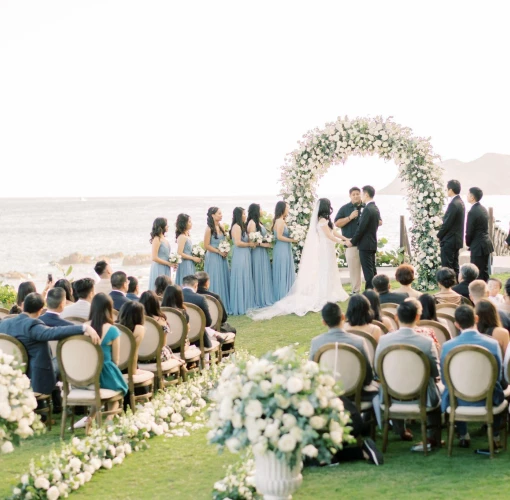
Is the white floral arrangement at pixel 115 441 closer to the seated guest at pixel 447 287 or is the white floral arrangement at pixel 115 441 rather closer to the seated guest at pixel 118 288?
the seated guest at pixel 118 288

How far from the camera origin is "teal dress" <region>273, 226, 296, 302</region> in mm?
14516

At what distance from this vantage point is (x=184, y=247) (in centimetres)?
1332

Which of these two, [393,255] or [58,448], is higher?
[393,255]

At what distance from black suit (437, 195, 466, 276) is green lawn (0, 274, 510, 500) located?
21.4ft

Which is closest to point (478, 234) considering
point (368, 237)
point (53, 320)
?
point (368, 237)

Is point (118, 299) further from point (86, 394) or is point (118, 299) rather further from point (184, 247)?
point (184, 247)

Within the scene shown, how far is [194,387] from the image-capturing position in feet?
27.8

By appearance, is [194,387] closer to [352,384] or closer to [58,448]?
[58,448]

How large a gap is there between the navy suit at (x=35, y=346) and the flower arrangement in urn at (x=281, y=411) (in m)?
3.01

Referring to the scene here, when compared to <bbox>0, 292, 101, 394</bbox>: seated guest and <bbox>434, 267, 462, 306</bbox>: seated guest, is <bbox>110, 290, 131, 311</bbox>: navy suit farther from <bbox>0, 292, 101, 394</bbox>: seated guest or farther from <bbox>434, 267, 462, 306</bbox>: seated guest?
<bbox>434, 267, 462, 306</bbox>: seated guest

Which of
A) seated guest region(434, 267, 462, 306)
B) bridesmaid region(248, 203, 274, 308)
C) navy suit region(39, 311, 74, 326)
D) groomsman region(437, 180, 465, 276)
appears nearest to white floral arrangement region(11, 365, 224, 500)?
navy suit region(39, 311, 74, 326)

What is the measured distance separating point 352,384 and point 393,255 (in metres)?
11.2

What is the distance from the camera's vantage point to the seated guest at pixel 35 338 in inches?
295

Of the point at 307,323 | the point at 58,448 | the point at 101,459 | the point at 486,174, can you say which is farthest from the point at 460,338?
the point at 486,174
